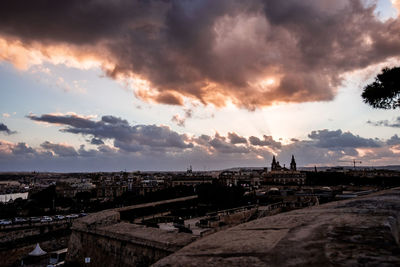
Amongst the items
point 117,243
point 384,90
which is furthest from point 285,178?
point 117,243

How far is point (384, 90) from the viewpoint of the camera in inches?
452

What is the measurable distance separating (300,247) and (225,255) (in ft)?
2.04

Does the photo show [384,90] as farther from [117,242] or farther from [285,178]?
[285,178]

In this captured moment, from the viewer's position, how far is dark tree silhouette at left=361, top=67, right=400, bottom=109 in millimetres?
11172

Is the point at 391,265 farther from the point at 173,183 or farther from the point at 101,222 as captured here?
the point at 173,183

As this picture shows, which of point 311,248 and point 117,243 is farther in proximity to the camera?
point 117,243

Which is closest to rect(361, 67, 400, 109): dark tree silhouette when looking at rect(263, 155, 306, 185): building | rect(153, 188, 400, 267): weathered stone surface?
rect(153, 188, 400, 267): weathered stone surface

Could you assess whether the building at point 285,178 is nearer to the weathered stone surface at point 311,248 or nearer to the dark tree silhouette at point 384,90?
the dark tree silhouette at point 384,90

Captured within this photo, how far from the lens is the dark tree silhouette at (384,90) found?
36.7 ft

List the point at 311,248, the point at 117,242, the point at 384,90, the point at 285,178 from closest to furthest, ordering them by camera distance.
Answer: the point at 311,248 < the point at 117,242 < the point at 384,90 < the point at 285,178

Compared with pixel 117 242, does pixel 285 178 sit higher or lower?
lower

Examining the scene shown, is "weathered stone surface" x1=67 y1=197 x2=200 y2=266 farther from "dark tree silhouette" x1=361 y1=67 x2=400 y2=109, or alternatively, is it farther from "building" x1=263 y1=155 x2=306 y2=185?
"building" x1=263 y1=155 x2=306 y2=185

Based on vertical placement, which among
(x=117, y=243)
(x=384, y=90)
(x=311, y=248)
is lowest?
(x=117, y=243)

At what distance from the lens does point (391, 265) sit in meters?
1.69
